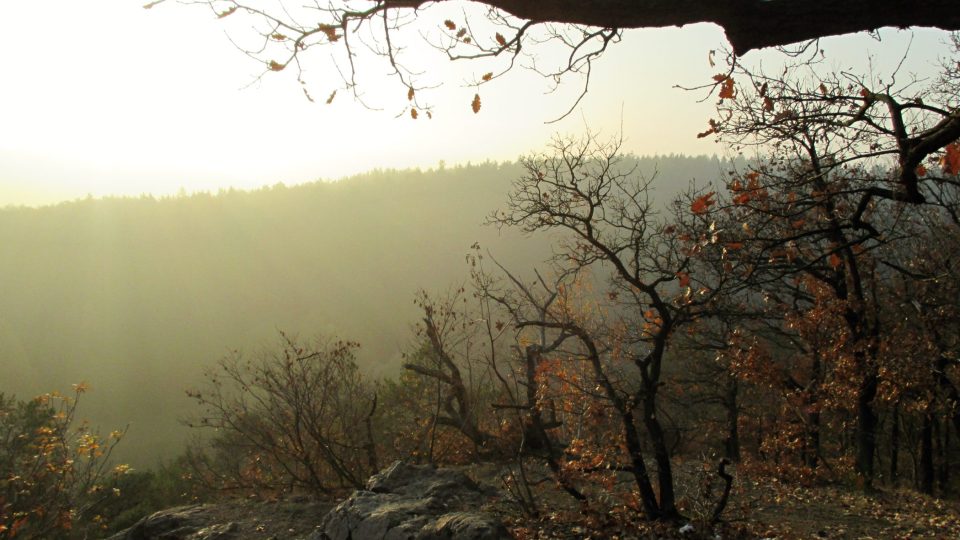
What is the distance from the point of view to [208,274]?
67688 mm

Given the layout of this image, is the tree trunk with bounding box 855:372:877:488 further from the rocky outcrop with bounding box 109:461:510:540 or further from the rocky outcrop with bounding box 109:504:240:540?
the rocky outcrop with bounding box 109:504:240:540

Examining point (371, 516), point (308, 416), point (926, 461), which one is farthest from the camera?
point (926, 461)

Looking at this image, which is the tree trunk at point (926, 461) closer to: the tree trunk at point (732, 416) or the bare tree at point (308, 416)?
the tree trunk at point (732, 416)

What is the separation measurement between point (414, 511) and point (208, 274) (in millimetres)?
67649

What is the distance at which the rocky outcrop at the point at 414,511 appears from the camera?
5.13 meters

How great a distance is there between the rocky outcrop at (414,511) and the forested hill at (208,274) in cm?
4776

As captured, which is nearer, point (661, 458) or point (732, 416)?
point (661, 458)

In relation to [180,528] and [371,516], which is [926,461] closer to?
[371,516]

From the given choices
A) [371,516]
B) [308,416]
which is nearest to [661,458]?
[371,516]

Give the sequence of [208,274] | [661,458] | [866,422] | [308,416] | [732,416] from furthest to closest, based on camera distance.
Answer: [208,274], [732,416], [866,422], [308,416], [661,458]

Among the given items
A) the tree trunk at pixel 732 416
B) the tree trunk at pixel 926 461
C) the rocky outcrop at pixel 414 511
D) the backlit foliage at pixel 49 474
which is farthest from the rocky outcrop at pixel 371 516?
the tree trunk at pixel 732 416

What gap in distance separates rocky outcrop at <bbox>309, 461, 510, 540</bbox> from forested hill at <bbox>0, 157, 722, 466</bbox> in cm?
4776

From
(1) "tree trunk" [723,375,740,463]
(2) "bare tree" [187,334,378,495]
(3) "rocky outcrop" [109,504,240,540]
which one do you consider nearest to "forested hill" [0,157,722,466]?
→ (1) "tree trunk" [723,375,740,463]

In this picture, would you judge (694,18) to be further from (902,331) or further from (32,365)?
(32,365)
